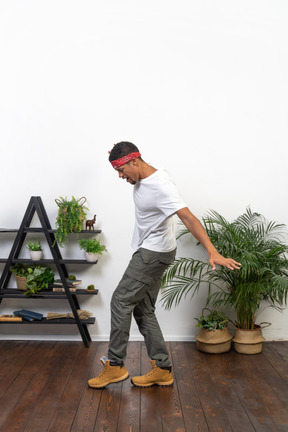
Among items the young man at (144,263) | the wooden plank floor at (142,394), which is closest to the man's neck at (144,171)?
the young man at (144,263)

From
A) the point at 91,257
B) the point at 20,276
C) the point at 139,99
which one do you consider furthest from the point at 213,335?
the point at 139,99

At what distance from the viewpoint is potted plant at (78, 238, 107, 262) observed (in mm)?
3752

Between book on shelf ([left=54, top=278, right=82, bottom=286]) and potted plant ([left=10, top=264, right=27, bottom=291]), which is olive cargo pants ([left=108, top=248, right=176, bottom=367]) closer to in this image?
book on shelf ([left=54, top=278, right=82, bottom=286])

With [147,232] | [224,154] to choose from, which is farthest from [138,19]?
[147,232]

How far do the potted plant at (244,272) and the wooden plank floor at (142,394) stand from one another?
1.18ft

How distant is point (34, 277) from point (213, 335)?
137 cm

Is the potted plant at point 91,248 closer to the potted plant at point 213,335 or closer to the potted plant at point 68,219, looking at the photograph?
the potted plant at point 68,219

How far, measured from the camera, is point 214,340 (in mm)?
3631

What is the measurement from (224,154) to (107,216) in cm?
102

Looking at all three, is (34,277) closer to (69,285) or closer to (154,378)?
(69,285)

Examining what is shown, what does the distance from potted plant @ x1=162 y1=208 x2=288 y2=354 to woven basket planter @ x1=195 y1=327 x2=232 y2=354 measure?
8 cm

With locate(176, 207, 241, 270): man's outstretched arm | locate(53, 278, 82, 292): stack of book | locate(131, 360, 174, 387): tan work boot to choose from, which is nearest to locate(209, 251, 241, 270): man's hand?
locate(176, 207, 241, 270): man's outstretched arm

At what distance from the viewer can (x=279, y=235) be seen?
400cm

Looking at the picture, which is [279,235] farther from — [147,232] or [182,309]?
[147,232]
